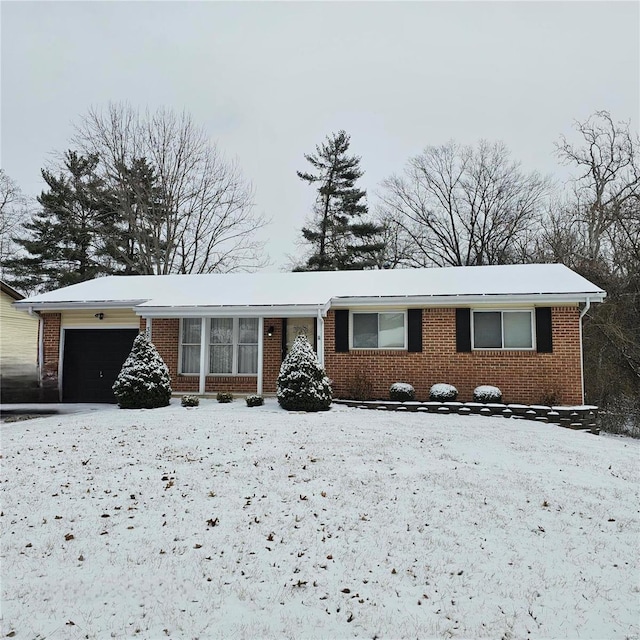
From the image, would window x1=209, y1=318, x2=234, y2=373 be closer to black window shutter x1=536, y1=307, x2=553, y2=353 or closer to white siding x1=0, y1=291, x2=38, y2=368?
white siding x1=0, y1=291, x2=38, y2=368

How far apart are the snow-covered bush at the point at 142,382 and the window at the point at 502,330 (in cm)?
819

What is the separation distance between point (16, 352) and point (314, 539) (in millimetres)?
15424

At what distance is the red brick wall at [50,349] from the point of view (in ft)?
51.1

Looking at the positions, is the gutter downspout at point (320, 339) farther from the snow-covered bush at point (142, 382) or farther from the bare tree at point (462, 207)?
the bare tree at point (462, 207)

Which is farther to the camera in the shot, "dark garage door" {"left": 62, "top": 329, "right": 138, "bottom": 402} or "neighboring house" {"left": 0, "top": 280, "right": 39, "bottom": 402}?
"neighboring house" {"left": 0, "top": 280, "right": 39, "bottom": 402}

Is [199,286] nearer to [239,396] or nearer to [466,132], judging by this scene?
[239,396]

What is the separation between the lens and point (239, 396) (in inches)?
574

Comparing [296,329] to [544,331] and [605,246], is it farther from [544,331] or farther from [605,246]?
[605,246]

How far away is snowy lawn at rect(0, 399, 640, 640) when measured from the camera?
156 inches

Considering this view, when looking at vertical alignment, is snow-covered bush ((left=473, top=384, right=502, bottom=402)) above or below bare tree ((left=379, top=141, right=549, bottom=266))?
below

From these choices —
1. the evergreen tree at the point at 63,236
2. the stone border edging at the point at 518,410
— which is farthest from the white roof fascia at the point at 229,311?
the evergreen tree at the point at 63,236

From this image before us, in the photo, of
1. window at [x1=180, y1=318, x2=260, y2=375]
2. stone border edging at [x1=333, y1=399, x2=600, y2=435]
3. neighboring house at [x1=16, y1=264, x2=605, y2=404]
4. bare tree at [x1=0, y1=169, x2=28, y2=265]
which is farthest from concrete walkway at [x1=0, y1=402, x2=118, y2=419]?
bare tree at [x1=0, y1=169, x2=28, y2=265]

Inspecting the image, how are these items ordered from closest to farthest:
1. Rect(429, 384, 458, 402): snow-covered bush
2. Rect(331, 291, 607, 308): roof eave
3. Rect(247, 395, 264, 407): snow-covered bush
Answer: Rect(247, 395, 264, 407): snow-covered bush < Rect(331, 291, 607, 308): roof eave < Rect(429, 384, 458, 402): snow-covered bush

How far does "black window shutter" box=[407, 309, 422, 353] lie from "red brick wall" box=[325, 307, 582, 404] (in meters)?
0.14
